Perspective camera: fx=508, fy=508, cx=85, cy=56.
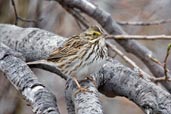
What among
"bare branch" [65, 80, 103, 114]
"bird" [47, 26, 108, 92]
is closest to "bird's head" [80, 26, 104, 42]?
"bird" [47, 26, 108, 92]

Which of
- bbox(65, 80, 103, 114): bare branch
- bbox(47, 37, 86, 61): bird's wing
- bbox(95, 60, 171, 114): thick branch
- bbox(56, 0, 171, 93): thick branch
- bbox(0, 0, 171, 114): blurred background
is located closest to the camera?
bbox(65, 80, 103, 114): bare branch

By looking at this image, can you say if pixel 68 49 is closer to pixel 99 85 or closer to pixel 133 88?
pixel 99 85

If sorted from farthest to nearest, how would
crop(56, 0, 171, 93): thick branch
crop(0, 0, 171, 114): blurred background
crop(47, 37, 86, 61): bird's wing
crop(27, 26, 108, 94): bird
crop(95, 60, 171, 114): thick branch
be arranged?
Answer: crop(0, 0, 171, 114): blurred background → crop(56, 0, 171, 93): thick branch → crop(47, 37, 86, 61): bird's wing → crop(27, 26, 108, 94): bird → crop(95, 60, 171, 114): thick branch

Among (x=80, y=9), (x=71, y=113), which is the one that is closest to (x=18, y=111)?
(x=80, y=9)

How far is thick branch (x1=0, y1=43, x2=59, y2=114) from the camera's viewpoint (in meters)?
1.64

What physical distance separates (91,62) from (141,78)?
0.36 meters

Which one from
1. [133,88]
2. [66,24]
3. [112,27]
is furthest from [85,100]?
[66,24]

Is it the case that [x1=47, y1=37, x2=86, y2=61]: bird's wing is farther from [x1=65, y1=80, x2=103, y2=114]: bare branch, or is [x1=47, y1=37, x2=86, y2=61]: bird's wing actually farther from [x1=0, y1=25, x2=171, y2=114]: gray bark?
[x1=65, y1=80, x2=103, y2=114]: bare branch

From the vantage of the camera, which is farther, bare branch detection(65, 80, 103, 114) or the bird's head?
the bird's head

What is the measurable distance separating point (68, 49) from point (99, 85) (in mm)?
406

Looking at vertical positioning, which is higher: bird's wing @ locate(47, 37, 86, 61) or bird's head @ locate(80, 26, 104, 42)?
bird's head @ locate(80, 26, 104, 42)

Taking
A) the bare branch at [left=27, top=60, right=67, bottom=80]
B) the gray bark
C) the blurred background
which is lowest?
the blurred background

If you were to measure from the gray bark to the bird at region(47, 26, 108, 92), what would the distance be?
0.05 metres

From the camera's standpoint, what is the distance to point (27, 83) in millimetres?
1829
